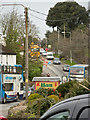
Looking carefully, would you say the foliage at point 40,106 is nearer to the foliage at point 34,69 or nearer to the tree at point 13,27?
the tree at point 13,27

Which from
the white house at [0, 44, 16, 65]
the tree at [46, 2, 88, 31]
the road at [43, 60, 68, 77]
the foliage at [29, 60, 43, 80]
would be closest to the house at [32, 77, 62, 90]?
the white house at [0, 44, 16, 65]

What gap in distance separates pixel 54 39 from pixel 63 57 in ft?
23.7

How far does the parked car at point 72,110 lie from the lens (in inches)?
136

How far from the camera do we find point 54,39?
8550cm

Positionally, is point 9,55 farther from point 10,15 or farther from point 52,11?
point 52,11

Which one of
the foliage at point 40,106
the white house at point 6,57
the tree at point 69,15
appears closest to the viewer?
the foliage at point 40,106

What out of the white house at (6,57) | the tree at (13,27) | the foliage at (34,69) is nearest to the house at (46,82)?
the white house at (6,57)

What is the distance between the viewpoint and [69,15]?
258 feet

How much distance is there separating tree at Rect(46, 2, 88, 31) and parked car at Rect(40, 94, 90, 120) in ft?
240

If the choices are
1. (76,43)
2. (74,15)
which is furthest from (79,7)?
(76,43)

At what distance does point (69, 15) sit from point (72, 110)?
76.0 m

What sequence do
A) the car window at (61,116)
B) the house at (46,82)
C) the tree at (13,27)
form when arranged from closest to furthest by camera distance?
the car window at (61,116) < the house at (46,82) < the tree at (13,27)

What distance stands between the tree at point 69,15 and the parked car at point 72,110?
240 ft

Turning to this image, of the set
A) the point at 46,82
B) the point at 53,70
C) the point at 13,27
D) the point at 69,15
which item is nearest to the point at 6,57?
the point at 13,27
